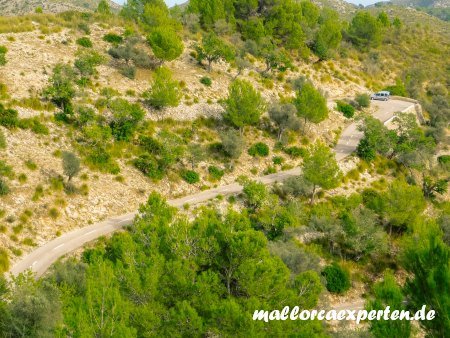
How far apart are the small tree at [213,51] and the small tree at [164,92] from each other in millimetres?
15464

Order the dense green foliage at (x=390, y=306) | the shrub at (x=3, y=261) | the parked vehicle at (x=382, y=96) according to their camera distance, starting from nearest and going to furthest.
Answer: the dense green foliage at (x=390, y=306)
the shrub at (x=3, y=261)
the parked vehicle at (x=382, y=96)

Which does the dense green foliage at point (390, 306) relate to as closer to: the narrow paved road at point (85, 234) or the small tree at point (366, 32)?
the narrow paved road at point (85, 234)

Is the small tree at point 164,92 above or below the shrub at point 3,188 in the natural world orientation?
above

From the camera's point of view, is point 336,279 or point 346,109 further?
point 346,109

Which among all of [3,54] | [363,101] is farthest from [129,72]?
[363,101]

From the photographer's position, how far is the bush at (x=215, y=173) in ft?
164

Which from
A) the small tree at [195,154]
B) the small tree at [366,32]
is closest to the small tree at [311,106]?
the small tree at [195,154]

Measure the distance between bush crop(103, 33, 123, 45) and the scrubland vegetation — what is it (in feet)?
1.97

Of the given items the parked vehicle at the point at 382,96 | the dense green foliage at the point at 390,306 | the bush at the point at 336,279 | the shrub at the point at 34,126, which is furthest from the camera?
the parked vehicle at the point at 382,96

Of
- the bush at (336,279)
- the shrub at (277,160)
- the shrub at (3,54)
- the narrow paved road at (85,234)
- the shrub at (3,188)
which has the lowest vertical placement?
Result: the bush at (336,279)

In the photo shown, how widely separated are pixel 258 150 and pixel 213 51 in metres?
21.8

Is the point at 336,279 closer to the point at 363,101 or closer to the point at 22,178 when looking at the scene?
the point at 22,178

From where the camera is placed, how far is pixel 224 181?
Result: 1983 inches

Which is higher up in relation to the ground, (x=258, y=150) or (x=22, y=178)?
(x=22, y=178)
